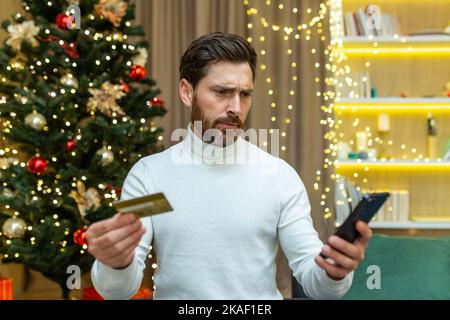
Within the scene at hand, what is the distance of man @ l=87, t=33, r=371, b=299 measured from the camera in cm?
147

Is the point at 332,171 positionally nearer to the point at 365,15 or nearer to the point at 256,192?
the point at 365,15

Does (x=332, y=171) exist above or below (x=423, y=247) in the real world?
above

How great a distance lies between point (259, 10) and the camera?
14.2ft

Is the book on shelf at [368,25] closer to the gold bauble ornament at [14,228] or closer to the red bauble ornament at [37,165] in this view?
the red bauble ornament at [37,165]

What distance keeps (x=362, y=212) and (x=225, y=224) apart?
43 centimetres

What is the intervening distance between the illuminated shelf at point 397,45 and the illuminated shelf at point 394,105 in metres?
0.36

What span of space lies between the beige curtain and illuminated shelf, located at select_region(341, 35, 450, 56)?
0.73 ft

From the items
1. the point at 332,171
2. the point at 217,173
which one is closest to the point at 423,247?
the point at 332,171

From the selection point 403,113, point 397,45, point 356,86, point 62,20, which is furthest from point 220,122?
point 403,113

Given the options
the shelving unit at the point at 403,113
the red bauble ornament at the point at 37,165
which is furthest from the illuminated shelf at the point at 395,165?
the red bauble ornament at the point at 37,165

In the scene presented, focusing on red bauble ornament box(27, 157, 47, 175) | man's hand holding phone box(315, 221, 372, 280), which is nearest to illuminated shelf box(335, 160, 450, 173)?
red bauble ornament box(27, 157, 47, 175)

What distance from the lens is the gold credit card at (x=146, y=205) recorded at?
1071 millimetres

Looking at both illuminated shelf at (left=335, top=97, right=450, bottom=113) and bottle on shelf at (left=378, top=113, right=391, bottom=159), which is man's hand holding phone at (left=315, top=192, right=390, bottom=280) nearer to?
illuminated shelf at (left=335, top=97, right=450, bottom=113)
